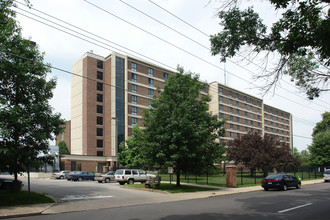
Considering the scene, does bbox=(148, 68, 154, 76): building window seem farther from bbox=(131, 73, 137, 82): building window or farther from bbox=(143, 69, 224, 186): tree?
bbox=(143, 69, 224, 186): tree

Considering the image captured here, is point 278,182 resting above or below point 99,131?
below

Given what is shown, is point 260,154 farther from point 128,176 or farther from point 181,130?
point 181,130

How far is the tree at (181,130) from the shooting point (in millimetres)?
21984

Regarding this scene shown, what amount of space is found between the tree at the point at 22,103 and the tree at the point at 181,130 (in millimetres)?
7950

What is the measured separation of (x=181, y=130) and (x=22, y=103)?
1118cm

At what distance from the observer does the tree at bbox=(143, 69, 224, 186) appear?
2198cm

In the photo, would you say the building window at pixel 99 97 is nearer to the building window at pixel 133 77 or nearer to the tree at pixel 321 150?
the building window at pixel 133 77

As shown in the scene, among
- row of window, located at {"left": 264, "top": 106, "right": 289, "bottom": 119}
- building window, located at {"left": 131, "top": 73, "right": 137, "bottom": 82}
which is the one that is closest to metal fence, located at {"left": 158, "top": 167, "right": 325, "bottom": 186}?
building window, located at {"left": 131, "top": 73, "right": 137, "bottom": 82}

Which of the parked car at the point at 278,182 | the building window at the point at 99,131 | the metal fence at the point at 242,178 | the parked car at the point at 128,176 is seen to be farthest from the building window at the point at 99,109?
the parked car at the point at 278,182

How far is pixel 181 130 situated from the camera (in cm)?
2195

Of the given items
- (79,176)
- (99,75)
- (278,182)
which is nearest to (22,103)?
(278,182)

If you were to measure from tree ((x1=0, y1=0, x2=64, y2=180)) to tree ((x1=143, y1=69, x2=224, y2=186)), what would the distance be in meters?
7.95

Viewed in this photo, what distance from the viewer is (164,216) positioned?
10891mm

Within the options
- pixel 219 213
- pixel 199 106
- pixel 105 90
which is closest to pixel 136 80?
pixel 105 90
